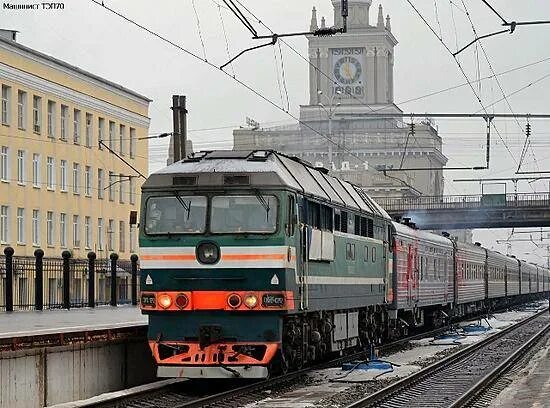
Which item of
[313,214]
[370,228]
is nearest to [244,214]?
[313,214]

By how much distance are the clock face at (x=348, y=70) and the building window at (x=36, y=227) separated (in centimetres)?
10133

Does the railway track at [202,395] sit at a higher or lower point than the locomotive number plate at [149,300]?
lower

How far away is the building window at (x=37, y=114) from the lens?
190 ft

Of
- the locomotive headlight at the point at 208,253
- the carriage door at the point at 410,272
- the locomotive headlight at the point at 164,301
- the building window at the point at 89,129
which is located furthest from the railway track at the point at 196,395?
the building window at the point at 89,129

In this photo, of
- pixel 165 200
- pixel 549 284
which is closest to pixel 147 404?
pixel 165 200

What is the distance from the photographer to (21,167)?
57344 mm

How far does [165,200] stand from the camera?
20281 mm

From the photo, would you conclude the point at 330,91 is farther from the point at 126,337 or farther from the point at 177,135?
the point at 126,337

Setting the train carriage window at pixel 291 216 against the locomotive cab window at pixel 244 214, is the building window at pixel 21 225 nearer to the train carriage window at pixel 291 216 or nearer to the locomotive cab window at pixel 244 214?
the locomotive cab window at pixel 244 214

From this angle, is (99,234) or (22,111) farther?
(99,234)

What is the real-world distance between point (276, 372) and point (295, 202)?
4157mm

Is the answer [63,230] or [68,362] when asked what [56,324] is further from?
[63,230]

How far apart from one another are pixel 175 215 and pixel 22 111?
3834 cm

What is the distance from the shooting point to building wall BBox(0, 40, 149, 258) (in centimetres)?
5606
